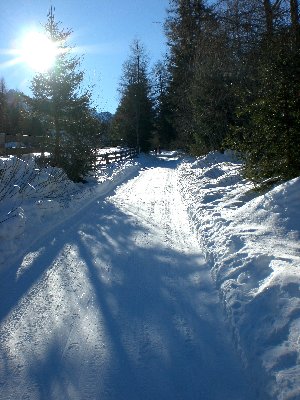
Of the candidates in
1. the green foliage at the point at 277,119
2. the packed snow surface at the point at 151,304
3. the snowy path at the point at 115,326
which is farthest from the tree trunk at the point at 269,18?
the snowy path at the point at 115,326

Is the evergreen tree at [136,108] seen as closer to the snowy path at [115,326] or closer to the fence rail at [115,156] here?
the fence rail at [115,156]

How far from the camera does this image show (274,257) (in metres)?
5.88

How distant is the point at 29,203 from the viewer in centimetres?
1022

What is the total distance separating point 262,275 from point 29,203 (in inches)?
259

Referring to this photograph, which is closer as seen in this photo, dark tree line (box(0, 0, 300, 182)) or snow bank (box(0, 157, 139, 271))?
snow bank (box(0, 157, 139, 271))

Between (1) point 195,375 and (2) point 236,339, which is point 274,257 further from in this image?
(1) point 195,375

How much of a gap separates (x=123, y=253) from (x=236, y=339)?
3.81m

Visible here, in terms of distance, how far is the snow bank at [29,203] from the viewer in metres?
Answer: 7.97

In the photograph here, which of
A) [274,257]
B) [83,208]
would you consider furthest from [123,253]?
[83,208]

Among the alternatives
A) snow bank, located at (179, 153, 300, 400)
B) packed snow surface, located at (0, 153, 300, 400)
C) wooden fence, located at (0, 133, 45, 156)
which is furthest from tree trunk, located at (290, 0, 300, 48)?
wooden fence, located at (0, 133, 45, 156)

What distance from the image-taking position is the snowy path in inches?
141

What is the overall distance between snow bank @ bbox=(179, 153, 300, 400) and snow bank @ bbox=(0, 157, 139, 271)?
345 centimetres

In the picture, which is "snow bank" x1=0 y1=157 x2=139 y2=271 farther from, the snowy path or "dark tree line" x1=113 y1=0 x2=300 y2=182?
"dark tree line" x1=113 y1=0 x2=300 y2=182

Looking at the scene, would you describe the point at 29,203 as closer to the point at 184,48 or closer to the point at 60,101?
the point at 60,101
